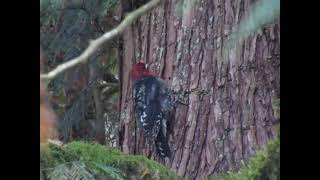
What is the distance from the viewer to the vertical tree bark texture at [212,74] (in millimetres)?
1919

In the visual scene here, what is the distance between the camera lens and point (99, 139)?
194 centimetres

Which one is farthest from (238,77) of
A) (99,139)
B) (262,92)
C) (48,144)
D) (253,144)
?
(48,144)

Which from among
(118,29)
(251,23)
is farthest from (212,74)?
(118,29)

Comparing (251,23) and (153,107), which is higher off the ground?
(251,23)

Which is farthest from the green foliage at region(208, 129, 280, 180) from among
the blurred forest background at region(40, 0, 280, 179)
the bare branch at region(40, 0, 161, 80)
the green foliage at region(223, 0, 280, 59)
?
the bare branch at region(40, 0, 161, 80)

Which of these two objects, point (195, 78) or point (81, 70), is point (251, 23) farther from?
point (81, 70)

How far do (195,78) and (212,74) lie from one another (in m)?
0.05

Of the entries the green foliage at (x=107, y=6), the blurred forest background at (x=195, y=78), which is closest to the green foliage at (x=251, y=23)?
the blurred forest background at (x=195, y=78)

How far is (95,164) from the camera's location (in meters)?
1.94

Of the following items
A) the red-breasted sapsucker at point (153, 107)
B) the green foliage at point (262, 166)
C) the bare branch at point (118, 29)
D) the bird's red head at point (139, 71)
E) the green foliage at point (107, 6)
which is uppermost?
the green foliage at point (107, 6)

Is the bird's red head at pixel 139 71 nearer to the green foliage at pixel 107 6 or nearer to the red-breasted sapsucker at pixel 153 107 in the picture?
the red-breasted sapsucker at pixel 153 107

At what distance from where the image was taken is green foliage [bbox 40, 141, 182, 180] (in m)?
1.92

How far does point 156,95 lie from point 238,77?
0.24 meters
